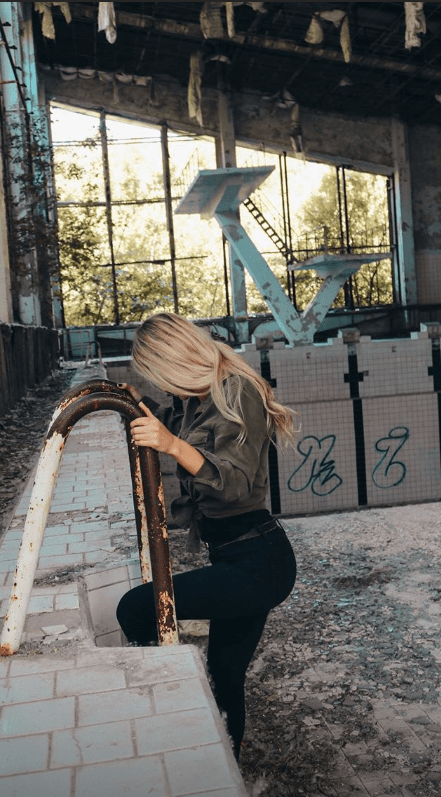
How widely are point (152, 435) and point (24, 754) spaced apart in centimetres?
71

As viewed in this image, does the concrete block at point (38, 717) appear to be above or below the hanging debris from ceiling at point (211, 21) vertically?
below

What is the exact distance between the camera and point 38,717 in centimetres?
168

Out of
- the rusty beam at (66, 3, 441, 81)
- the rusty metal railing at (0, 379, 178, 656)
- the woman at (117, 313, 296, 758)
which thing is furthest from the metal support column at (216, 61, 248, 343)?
the rusty metal railing at (0, 379, 178, 656)

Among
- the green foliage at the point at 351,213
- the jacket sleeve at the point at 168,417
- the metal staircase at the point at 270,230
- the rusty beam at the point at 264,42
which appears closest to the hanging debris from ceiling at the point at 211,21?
the rusty beam at the point at 264,42

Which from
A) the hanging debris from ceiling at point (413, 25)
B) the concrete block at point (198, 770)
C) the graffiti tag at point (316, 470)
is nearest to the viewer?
the concrete block at point (198, 770)

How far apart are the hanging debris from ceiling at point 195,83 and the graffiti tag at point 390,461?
889 centimetres

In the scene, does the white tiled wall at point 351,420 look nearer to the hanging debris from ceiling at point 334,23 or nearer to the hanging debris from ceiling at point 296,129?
the hanging debris from ceiling at point 334,23

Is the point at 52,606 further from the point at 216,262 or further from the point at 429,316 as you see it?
the point at 216,262

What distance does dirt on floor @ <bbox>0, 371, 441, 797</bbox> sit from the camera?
131 inches

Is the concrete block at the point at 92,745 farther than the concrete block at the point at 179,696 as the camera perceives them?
No

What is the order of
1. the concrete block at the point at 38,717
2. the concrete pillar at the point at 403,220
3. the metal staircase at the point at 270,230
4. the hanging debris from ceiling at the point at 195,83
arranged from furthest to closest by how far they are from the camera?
the concrete pillar at the point at 403,220
the metal staircase at the point at 270,230
the hanging debris from ceiling at the point at 195,83
the concrete block at the point at 38,717

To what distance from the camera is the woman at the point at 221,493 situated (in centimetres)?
204

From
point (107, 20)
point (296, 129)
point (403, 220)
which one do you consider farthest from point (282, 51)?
point (107, 20)

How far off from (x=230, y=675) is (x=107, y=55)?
19511mm
